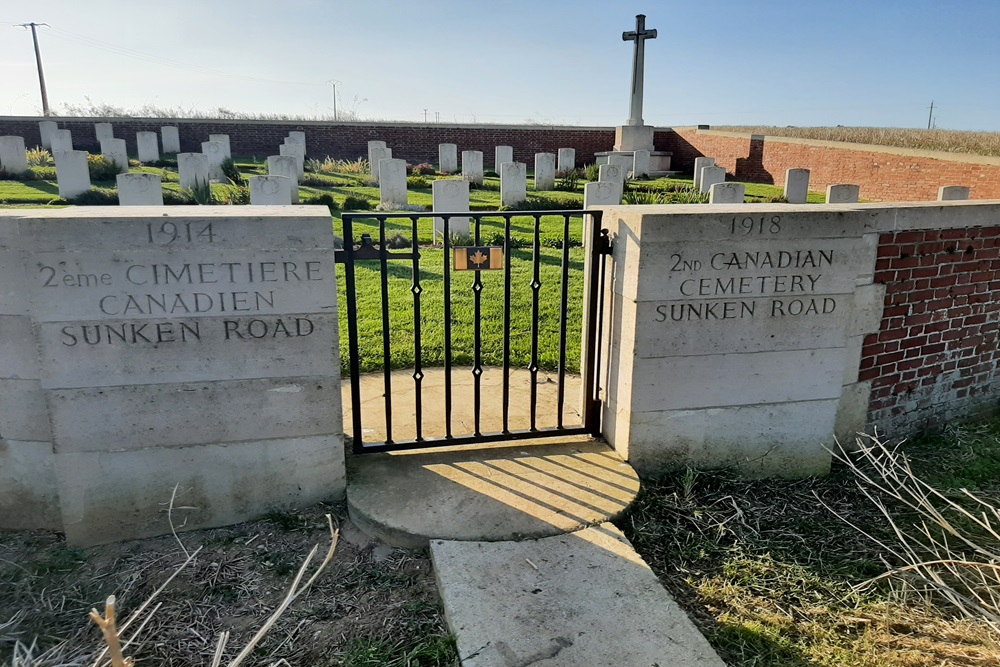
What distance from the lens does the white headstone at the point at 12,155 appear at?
54.2 feet

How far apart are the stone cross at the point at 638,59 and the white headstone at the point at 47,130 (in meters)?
18.5

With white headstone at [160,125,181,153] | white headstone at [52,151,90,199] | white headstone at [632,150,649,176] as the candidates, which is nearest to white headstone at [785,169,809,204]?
white headstone at [632,150,649,176]

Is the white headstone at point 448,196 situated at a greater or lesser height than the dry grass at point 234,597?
greater

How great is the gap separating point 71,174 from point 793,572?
47.2 ft

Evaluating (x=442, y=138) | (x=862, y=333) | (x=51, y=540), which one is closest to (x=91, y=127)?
(x=442, y=138)

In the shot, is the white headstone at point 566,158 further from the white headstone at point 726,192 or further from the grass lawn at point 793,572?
the grass lawn at point 793,572

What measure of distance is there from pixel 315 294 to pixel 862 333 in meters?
3.05

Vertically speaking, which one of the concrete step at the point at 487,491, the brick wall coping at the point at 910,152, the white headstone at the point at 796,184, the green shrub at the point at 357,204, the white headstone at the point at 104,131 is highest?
the white headstone at the point at 104,131

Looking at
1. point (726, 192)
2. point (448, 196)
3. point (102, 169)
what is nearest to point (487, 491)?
point (448, 196)

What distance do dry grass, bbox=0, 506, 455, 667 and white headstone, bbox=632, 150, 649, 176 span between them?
875 inches

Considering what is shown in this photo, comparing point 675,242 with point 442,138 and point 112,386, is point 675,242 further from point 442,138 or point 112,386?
point 442,138

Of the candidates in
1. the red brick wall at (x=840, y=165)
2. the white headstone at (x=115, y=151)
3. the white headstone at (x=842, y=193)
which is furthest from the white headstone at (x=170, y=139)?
the white headstone at (x=842, y=193)

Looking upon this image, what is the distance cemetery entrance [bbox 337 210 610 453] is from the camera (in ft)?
11.8

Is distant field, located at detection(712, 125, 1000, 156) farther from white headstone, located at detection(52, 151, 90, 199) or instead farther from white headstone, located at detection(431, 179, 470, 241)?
white headstone, located at detection(52, 151, 90, 199)
